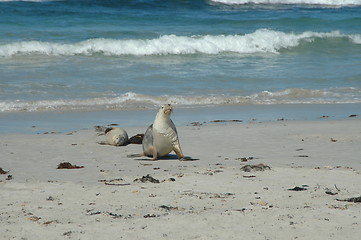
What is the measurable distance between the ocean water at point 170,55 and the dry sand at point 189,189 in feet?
15.5

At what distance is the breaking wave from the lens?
45.3 ft

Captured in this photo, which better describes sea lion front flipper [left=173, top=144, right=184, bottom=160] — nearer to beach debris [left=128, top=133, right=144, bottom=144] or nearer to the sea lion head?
the sea lion head

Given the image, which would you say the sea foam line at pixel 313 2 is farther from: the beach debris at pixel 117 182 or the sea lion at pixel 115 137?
the beach debris at pixel 117 182

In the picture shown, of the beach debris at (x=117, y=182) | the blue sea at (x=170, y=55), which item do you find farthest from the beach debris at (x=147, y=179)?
the blue sea at (x=170, y=55)

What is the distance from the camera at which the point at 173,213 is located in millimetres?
5500

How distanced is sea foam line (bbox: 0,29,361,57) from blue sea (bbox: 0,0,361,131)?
39 millimetres

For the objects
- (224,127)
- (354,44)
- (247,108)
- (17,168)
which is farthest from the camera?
(354,44)

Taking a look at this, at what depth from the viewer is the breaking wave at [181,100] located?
13805 mm

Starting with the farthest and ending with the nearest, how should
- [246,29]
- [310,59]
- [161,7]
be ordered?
→ [161,7] < [246,29] < [310,59]

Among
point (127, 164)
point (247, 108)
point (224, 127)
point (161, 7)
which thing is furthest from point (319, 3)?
point (127, 164)

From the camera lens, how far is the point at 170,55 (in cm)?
2298

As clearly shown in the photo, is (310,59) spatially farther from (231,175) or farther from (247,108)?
(231,175)

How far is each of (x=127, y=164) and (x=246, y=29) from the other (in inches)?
856

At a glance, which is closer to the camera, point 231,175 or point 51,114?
point 231,175
